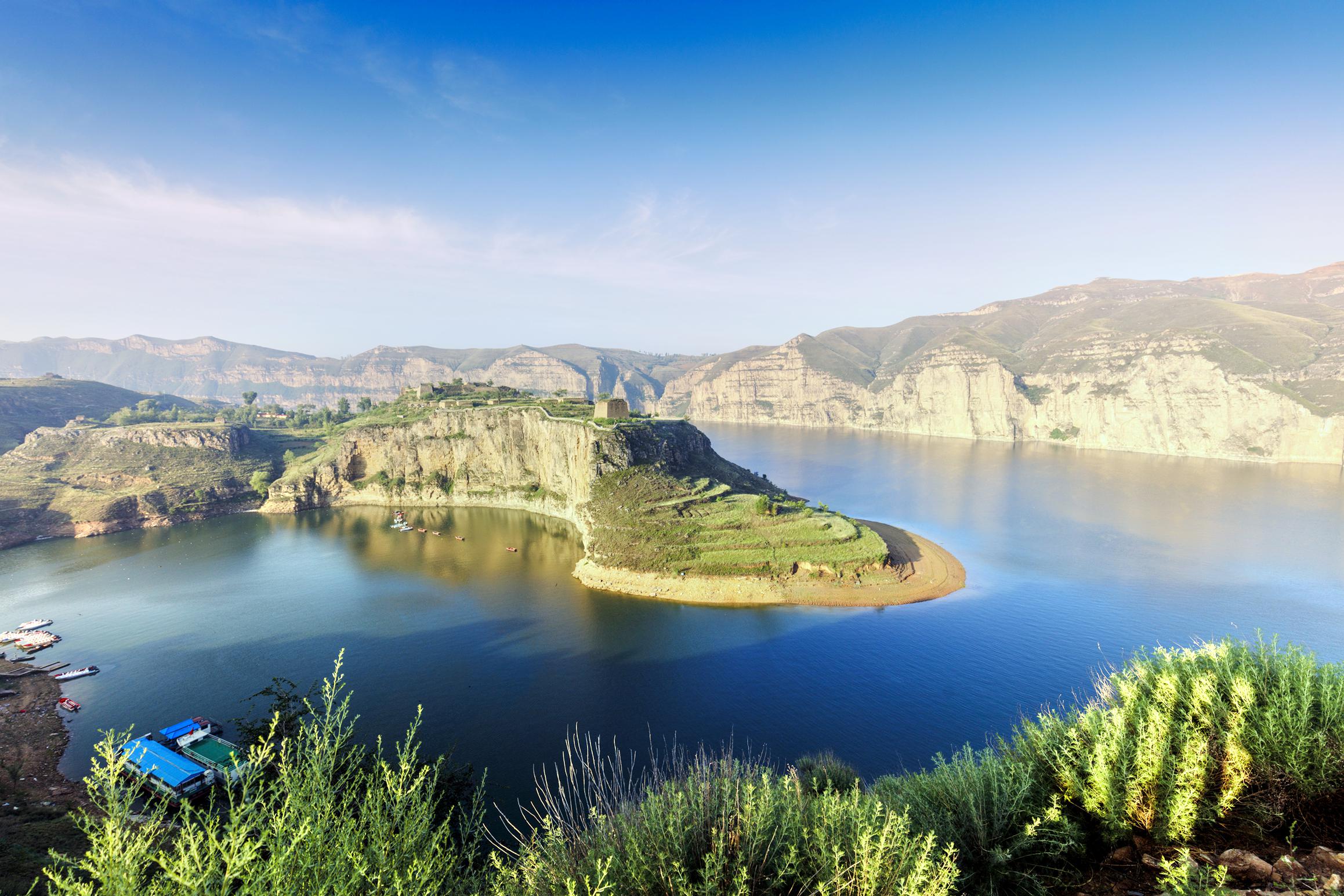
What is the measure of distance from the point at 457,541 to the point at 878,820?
71.7 meters

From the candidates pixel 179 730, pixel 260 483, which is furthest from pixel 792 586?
pixel 260 483

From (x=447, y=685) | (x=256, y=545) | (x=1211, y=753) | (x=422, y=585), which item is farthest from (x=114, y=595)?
(x=1211, y=753)

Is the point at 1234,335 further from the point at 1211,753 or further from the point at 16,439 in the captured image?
the point at 16,439

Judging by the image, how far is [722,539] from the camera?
5734 centimetres

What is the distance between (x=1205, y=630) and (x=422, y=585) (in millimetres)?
74106

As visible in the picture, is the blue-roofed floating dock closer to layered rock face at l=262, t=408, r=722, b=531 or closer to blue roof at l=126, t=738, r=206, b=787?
blue roof at l=126, t=738, r=206, b=787

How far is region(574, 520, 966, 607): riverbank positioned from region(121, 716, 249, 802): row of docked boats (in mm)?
31204

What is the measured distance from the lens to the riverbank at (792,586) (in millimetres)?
50312

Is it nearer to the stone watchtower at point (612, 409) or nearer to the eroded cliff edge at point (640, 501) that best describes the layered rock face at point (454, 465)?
the eroded cliff edge at point (640, 501)

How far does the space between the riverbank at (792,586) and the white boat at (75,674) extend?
38.1 m

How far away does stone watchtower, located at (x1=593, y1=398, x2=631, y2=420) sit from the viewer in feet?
279

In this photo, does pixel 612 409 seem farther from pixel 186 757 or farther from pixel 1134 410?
pixel 1134 410

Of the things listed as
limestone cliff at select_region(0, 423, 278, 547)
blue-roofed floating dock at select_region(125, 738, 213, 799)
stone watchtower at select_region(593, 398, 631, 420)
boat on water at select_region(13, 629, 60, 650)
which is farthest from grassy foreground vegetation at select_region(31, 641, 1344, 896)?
limestone cliff at select_region(0, 423, 278, 547)

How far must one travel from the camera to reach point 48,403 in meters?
121
